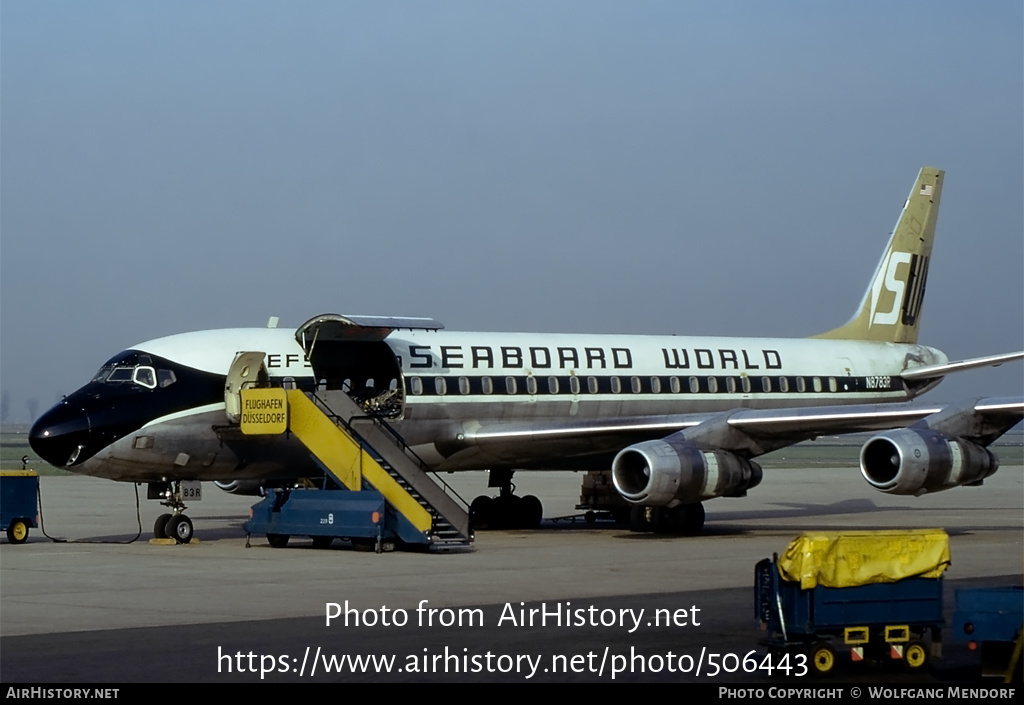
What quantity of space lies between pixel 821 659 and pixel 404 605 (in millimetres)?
5606

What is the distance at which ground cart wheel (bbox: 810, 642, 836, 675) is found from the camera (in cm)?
1154

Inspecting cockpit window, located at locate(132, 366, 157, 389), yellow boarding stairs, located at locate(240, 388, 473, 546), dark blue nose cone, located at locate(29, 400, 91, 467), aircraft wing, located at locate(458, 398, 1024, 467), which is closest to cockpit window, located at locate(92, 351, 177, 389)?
cockpit window, located at locate(132, 366, 157, 389)

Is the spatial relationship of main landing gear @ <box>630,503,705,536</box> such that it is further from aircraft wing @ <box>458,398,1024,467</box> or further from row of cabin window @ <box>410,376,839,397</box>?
row of cabin window @ <box>410,376,839,397</box>

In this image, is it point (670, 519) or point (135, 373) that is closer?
point (135, 373)

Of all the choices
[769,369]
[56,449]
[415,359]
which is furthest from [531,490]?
[56,449]

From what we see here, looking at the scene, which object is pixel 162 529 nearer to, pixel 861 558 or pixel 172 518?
pixel 172 518

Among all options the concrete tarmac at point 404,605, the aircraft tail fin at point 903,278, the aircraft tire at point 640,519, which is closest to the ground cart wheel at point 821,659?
the concrete tarmac at point 404,605

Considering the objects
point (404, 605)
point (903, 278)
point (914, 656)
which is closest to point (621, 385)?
point (903, 278)

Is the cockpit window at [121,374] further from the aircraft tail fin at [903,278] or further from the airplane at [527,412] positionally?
the aircraft tail fin at [903,278]

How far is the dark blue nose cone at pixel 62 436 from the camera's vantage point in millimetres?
24297

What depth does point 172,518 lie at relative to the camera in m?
25.4

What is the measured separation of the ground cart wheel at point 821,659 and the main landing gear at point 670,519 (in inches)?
643

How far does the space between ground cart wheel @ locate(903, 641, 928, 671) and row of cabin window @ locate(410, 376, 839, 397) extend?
54.2 ft

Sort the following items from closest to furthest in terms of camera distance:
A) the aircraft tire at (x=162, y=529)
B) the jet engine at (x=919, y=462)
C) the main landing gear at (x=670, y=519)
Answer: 1. the jet engine at (x=919, y=462)
2. the aircraft tire at (x=162, y=529)
3. the main landing gear at (x=670, y=519)
